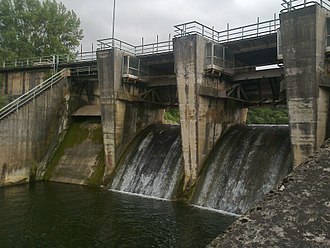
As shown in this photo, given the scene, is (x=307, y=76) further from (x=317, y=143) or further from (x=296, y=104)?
(x=317, y=143)

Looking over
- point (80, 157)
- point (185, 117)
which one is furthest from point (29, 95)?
point (185, 117)

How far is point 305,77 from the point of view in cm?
1480

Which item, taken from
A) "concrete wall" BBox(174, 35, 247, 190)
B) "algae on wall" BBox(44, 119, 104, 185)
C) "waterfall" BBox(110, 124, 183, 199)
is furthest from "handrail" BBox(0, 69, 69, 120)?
"concrete wall" BBox(174, 35, 247, 190)

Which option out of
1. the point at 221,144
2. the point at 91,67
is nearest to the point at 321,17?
the point at 221,144

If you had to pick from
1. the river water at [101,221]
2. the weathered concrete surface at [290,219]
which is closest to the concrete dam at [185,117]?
the river water at [101,221]

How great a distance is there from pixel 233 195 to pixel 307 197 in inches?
415

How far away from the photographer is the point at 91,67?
27734 mm

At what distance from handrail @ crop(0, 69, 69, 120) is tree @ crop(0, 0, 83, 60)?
14454 millimetres

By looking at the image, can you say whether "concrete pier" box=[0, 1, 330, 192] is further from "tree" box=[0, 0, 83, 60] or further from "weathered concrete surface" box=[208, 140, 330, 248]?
"tree" box=[0, 0, 83, 60]

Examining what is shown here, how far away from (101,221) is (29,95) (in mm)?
13324

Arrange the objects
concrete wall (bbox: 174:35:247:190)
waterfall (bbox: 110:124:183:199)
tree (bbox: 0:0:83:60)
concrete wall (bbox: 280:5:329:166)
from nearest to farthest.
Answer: concrete wall (bbox: 280:5:329:166) < concrete wall (bbox: 174:35:247:190) < waterfall (bbox: 110:124:183:199) < tree (bbox: 0:0:83:60)

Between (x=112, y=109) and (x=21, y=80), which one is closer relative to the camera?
(x=112, y=109)

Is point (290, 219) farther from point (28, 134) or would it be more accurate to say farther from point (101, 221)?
point (28, 134)

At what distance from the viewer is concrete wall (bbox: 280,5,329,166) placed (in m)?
14.6
